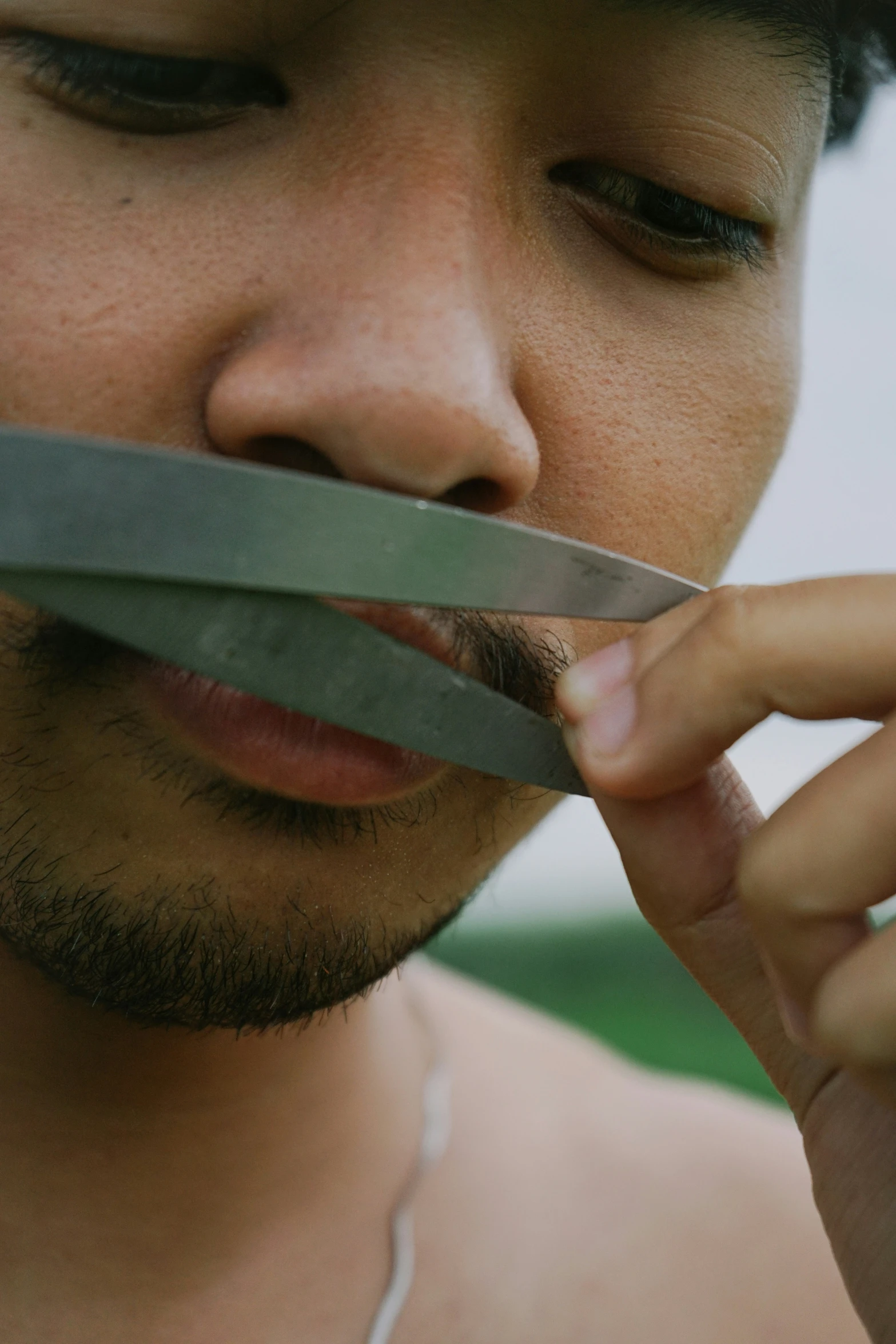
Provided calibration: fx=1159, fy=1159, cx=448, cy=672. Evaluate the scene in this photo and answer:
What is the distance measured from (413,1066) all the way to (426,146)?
4.34ft

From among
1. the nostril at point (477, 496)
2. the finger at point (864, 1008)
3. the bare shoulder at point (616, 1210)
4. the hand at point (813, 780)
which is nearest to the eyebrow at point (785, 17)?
the nostril at point (477, 496)

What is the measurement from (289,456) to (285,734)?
24 cm

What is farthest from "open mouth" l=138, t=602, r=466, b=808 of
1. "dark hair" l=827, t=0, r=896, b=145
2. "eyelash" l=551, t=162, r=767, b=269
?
"dark hair" l=827, t=0, r=896, b=145

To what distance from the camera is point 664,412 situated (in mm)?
1190

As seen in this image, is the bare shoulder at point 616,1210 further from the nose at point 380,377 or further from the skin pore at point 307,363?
the nose at point 380,377

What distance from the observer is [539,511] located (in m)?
1.07

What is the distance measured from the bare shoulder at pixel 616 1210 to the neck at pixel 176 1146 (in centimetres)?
20

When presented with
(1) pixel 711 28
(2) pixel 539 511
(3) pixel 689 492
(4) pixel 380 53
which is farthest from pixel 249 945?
(1) pixel 711 28

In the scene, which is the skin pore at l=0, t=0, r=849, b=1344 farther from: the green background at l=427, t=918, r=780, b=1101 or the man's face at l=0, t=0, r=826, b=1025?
the green background at l=427, t=918, r=780, b=1101

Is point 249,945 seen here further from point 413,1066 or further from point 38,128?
point 413,1066

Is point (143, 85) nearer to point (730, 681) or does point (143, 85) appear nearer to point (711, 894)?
point (730, 681)

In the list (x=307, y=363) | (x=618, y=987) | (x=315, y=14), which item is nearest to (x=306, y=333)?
(x=307, y=363)

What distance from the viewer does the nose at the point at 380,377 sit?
871 millimetres

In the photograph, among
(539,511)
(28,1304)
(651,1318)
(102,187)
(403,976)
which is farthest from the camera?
(403,976)
